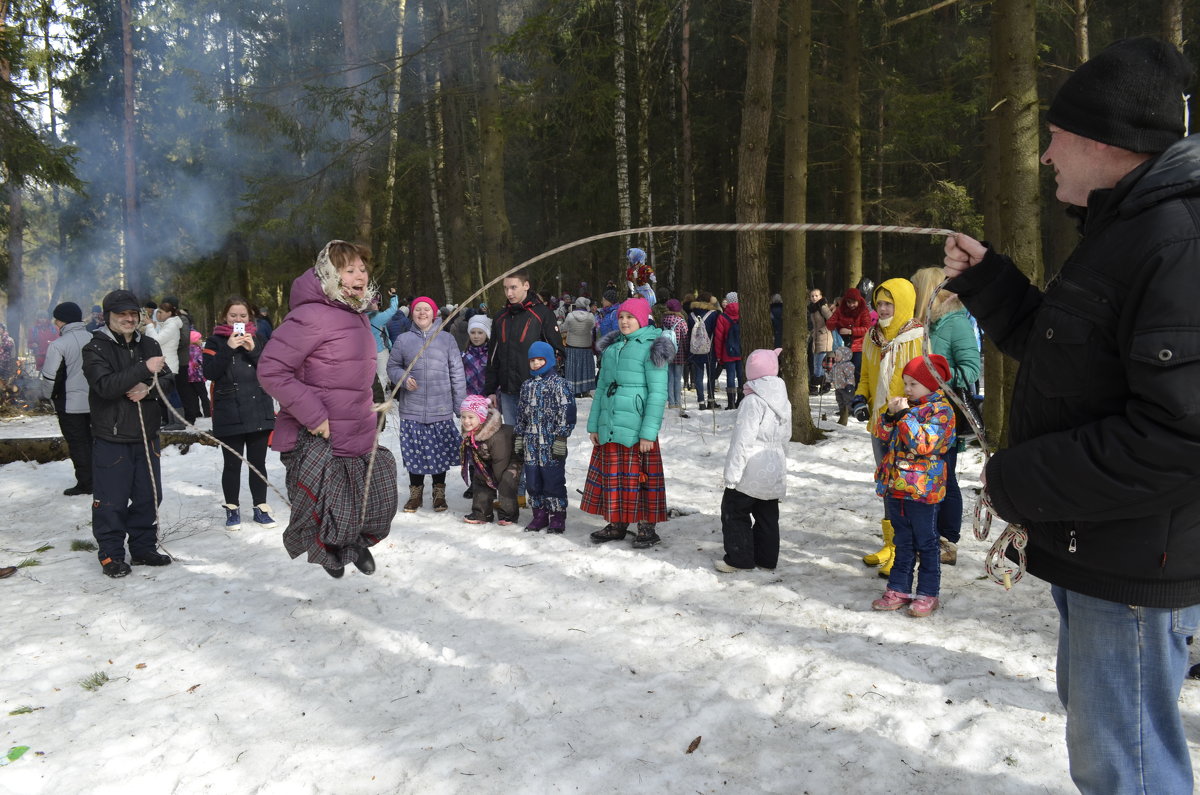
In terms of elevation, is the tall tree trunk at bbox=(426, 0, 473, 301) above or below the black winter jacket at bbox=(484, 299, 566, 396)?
above

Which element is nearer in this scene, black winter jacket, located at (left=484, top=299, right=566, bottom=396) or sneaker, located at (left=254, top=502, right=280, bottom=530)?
sneaker, located at (left=254, top=502, right=280, bottom=530)

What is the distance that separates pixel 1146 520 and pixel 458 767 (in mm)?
2813

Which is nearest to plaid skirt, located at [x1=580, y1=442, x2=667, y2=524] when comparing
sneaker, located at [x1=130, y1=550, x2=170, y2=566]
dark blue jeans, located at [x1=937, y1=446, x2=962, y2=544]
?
dark blue jeans, located at [x1=937, y1=446, x2=962, y2=544]

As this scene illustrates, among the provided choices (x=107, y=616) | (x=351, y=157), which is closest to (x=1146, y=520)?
(x=107, y=616)

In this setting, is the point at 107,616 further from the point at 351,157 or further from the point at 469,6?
the point at 469,6

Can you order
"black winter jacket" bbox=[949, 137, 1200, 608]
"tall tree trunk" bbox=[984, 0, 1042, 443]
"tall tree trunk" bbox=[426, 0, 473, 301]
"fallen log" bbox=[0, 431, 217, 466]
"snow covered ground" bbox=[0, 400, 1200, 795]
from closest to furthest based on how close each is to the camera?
1. "black winter jacket" bbox=[949, 137, 1200, 608]
2. "snow covered ground" bbox=[0, 400, 1200, 795]
3. "tall tree trunk" bbox=[984, 0, 1042, 443]
4. "fallen log" bbox=[0, 431, 217, 466]
5. "tall tree trunk" bbox=[426, 0, 473, 301]

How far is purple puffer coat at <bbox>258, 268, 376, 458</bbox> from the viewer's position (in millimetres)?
4434

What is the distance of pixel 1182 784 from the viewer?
193 centimetres

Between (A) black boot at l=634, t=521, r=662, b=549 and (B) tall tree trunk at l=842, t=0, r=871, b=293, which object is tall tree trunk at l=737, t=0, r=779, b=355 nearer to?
(B) tall tree trunk at l=842, t=0, r=871, b=293

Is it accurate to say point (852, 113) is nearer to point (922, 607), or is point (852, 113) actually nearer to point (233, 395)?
point (922, 607)

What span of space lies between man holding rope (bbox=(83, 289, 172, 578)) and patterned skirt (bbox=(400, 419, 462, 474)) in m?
2.17

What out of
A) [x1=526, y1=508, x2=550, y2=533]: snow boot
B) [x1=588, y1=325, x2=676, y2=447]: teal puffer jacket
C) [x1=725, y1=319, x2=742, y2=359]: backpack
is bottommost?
[x1=526, y1=508, x2=550, y2=533]: snow boot

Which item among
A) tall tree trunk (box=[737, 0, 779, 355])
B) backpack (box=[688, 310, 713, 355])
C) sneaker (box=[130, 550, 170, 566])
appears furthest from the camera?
backpack (box=[688, 310, 713, 355])

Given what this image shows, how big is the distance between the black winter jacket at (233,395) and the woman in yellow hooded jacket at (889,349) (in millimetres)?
5088
